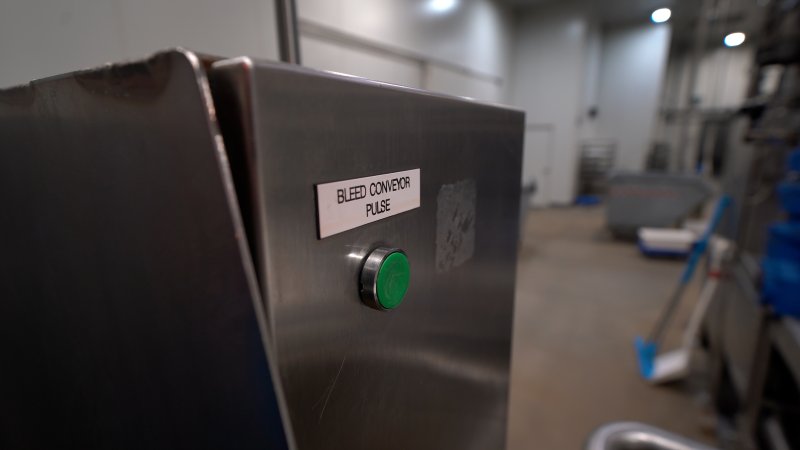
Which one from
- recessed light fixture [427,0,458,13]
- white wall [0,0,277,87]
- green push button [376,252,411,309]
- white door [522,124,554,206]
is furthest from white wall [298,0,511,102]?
green push button [376,252,411,309]

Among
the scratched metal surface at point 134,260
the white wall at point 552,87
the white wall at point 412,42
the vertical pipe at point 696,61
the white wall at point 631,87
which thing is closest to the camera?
the scratched metal surface at point 134,260

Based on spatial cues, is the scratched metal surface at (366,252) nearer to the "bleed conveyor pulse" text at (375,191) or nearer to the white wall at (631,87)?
the "bleed conveyor pulse" text at (375,191)

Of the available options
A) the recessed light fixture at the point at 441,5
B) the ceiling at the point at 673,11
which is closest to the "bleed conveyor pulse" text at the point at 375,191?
the recessed light fixture at the point at 441,5

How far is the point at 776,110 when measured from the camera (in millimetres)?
1427

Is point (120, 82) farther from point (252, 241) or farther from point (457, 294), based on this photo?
point (457, 294)

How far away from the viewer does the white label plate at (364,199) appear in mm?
256

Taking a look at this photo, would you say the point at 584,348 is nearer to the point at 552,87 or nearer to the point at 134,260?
the point at 134,260

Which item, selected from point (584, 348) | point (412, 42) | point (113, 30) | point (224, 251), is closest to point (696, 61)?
point (412, 42)

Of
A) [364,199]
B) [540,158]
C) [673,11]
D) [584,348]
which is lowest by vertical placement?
[584,348]

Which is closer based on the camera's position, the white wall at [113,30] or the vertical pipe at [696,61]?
the white wall at [113,30]

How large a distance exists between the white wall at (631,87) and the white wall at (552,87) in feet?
2.82

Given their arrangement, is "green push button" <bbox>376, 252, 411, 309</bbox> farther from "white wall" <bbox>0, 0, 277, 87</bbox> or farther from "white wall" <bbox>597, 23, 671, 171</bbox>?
"white wall" <bbox>597, 23, 671, 171</bbox>

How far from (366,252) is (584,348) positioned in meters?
2.08

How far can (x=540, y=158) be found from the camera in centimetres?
581
